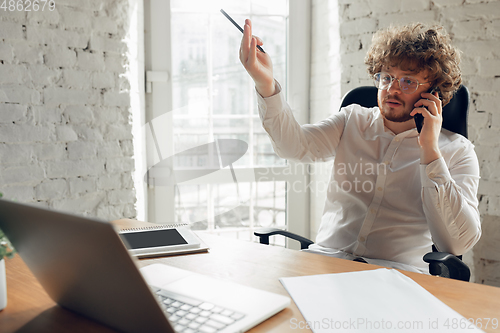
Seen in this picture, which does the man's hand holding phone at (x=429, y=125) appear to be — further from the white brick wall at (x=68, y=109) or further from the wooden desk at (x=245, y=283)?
the white brick wall at (x=68, y=109)

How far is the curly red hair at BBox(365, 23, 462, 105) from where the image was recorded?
141 centimetres

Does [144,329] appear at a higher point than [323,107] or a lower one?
lower

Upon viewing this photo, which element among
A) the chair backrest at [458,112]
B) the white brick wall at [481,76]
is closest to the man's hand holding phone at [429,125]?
the chair backrest at [458,112]

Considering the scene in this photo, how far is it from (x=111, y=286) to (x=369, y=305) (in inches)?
17.9

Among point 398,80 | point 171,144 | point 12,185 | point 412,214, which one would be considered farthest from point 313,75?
point 12,185

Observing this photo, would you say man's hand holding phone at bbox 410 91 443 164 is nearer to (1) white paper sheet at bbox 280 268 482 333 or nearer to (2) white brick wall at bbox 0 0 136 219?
(1) white paper sheet at bbox 280 268 482 333

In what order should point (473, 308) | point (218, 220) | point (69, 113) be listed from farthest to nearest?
point (218, 220)
point (69, 113)
point (473, 308)

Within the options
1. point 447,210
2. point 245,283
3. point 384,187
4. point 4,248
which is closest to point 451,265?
point 447,210

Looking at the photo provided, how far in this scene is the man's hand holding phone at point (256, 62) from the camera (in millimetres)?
1312

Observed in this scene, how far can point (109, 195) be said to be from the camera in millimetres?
2027

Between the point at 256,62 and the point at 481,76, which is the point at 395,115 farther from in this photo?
the point at 481,76

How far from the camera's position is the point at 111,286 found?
0.52m

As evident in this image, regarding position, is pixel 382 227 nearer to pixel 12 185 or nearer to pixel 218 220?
pixel 218 220

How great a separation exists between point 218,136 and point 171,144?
298 mm
